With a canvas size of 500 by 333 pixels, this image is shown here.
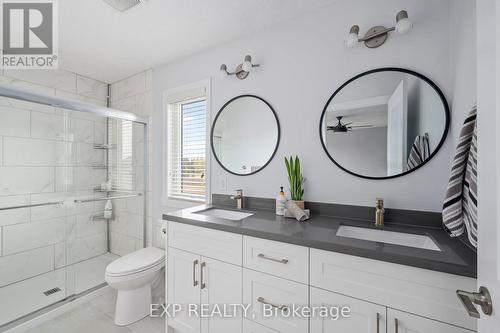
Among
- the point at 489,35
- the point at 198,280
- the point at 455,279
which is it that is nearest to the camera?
the point at 489,35

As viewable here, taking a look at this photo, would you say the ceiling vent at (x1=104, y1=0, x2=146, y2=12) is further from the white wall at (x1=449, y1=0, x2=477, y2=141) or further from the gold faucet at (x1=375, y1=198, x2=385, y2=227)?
the gold faucet at (x1=375, y1=198, x2=385, y2=227)

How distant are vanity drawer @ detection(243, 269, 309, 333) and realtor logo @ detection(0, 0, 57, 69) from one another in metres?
2.25

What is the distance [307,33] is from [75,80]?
2725 mm

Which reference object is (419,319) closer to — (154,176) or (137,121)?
(154,176)

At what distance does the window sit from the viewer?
212cm

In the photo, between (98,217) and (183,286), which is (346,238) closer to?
(183,286)

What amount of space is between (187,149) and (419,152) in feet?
6.38

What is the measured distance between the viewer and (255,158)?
5.74 feet

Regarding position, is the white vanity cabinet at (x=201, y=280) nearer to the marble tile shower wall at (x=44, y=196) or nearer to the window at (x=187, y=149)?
the window at (x=187, y=149)

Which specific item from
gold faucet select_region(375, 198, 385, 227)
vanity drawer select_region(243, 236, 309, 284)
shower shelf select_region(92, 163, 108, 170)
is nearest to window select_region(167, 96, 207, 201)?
shower shelf select_region(92, 163, 108, 170)

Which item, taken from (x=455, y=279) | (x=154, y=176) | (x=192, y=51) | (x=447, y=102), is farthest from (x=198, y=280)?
(x=192, y=51)

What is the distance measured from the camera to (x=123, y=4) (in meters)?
1.44

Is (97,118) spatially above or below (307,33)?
below

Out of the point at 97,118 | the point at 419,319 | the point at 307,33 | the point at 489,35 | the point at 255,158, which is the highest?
the point at 307,33
